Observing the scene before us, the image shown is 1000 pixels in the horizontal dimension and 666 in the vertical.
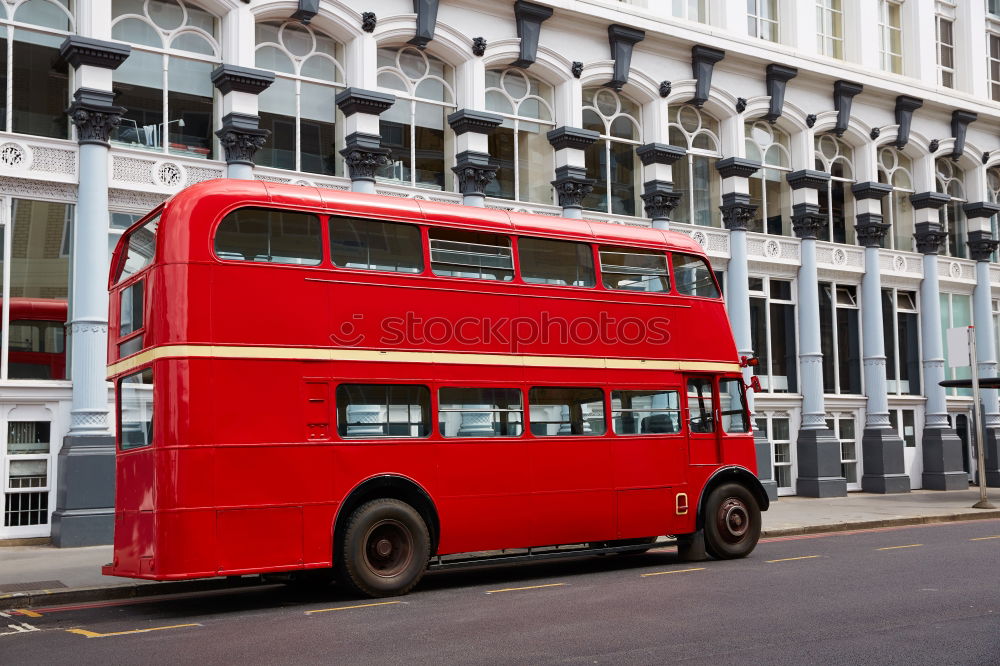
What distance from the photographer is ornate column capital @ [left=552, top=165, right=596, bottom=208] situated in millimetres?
23469

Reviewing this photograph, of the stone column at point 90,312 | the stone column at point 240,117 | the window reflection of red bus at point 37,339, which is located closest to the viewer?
the stone column at point 90,312

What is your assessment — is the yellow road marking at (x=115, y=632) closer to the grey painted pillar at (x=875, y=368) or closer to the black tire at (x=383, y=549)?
the black tire at (x=383, y=549)

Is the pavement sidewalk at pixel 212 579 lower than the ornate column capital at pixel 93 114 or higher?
lower

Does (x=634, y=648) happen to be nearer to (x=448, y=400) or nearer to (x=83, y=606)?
(x=448, y=400)

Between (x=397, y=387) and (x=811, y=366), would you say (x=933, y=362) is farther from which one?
(x=397, y=387)

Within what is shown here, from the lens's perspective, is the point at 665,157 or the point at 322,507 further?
the point at 665,157

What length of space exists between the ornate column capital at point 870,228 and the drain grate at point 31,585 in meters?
22.1

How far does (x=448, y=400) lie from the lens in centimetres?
1265

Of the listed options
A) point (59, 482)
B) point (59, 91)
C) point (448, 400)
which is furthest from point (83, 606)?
point (59, 91)

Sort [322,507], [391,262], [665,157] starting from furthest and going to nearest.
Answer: [665,157], [391,262], [322,507]

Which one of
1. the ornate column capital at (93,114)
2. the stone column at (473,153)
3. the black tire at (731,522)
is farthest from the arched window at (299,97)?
the black tire at (731,522)

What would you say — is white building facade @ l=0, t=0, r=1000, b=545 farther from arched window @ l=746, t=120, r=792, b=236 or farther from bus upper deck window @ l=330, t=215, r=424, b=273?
bus upper deck window @ l=330, t=215, r=424, b=273

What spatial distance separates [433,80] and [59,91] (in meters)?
7.19

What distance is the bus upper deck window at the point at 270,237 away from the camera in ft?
37.3
